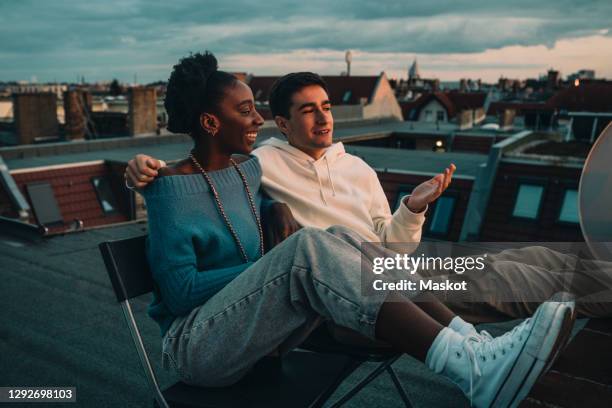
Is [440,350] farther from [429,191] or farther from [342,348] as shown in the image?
[429,191]

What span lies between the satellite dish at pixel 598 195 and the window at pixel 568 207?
1059 centimetres

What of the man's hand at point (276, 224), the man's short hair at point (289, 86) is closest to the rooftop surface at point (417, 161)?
the man's short hair at point (289, 86)

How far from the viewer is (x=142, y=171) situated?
1905 mm

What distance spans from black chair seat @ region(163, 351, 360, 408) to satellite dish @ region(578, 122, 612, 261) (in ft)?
4.45

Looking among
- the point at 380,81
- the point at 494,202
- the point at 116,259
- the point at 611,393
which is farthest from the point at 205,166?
the point at 380,81

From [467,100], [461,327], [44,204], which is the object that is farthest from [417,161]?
[467,100]

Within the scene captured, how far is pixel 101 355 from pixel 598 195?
2951mm

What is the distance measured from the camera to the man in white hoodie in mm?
2232

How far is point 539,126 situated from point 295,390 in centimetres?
2891

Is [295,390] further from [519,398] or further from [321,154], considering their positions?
[321,154]

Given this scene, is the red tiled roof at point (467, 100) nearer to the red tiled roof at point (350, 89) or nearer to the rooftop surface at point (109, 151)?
the red tiled roof at point (350, 89)

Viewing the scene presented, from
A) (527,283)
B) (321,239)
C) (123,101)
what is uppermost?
(321,239)

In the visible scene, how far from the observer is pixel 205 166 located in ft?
7.13

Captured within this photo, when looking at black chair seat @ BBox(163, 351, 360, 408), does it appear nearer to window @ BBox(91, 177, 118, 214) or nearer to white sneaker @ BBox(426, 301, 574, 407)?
white sneaker @ BBox(426, 301, 574, 407)
